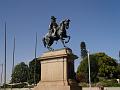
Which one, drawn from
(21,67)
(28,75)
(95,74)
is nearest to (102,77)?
(95,74)

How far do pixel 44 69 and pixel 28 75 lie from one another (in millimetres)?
54470

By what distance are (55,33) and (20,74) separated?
6279 centimetres

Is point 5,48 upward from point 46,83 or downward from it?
upward

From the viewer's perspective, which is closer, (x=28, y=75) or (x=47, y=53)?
(x=47, y=53)

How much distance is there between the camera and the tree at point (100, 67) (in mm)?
78806

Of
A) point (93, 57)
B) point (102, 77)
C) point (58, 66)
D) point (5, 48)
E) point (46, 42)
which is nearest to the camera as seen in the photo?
point (58, 66)

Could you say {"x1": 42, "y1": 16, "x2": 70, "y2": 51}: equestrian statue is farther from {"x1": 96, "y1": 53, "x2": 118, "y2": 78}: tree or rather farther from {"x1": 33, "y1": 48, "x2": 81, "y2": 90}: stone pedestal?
{"x1": 96, "y1": 53, "x2": 118, "y2": 78}: tree

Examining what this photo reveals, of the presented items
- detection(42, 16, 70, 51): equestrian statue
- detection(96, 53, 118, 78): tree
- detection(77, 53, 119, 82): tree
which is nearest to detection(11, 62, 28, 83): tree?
detection(77, 53, 119, 82): tree

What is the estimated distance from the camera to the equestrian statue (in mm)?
25781

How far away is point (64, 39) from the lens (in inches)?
1013

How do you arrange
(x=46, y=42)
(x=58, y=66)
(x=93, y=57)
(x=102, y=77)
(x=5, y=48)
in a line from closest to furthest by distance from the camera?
(x=58, y=66) < (x=46, y=42) < (x=5, y=48) < (x=102, y=77) < (x=93, y=57)

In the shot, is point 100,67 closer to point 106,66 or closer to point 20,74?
point 106,66

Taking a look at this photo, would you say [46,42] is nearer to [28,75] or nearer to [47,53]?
[47,53]

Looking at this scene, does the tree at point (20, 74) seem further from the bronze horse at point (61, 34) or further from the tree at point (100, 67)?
the bronze horse at point (61, 34)
